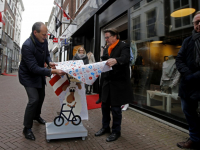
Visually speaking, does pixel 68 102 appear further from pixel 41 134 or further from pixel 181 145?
pixel 181 145

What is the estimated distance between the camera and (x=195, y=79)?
2.18 metres

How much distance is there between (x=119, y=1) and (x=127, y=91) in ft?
14.8

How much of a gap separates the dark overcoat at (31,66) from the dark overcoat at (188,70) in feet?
6.97

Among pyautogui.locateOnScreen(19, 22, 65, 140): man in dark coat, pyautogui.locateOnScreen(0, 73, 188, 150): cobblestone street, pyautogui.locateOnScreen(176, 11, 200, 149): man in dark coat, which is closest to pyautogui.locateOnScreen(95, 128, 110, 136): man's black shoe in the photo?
pyautogui.locateOnScreen(0, 73, 188, 150): cobblestone street

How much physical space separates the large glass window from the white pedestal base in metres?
2.26

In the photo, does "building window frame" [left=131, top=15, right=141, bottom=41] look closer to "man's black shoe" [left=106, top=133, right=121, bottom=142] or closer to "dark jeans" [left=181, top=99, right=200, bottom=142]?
"dark jeans" [left=181, top=99, right=200, bottom=142]

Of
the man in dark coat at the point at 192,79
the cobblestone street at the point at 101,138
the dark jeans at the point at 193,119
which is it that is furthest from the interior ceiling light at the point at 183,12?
the cobblestone street at the point at 101,138

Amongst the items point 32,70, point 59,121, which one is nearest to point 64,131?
point 59,121

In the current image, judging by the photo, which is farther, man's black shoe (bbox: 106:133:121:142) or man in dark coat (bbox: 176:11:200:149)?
man's black shoe (bbox: 106:133:121:142)

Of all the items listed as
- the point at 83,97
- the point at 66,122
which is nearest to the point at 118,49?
the point at 83,97

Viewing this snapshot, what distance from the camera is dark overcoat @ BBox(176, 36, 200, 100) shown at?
7.34 ft

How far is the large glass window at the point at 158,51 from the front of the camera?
155 inches

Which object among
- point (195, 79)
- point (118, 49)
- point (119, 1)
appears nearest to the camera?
point (195, 79)

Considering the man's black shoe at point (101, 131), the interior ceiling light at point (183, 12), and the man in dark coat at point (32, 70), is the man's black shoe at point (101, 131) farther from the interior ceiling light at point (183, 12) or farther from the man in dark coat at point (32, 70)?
the interior ceiling light at point (183, 12)
